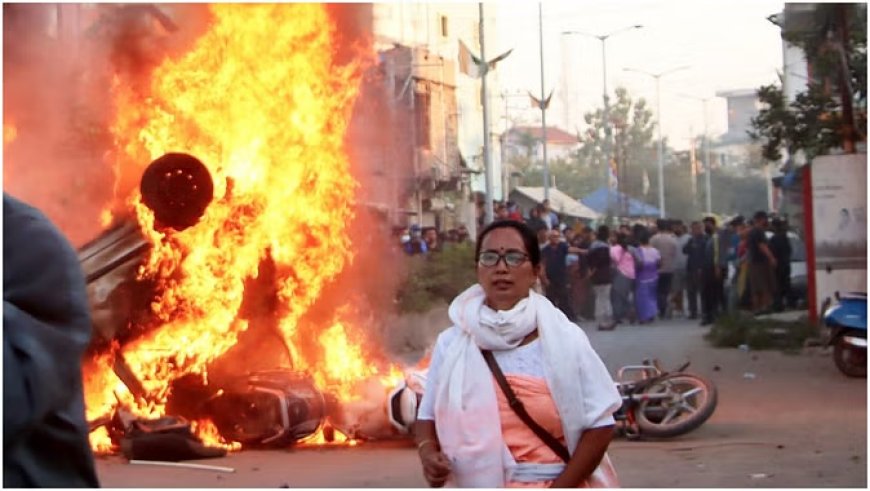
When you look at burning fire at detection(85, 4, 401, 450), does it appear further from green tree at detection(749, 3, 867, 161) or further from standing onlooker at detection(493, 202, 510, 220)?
green tree at detection(749, 3, 867, 161)

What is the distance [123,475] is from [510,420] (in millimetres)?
4789

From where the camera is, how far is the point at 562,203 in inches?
611

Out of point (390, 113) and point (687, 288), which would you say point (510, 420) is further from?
point (687, 288)

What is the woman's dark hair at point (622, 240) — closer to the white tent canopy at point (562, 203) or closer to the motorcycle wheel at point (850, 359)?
the white tent canopy at point (562, 203)

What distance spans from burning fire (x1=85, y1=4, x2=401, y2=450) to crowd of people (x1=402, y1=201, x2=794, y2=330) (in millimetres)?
5345

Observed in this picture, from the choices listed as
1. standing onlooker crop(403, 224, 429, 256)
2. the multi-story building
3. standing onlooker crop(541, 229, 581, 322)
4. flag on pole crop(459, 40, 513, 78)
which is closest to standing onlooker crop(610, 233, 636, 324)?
standing onlooker crop(541, 229, 581, 322)

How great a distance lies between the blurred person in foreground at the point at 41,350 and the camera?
1.84 m

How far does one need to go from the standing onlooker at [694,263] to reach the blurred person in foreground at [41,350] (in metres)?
14.8

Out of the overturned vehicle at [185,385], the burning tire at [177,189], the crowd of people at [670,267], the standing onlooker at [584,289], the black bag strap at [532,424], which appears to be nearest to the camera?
the black bag strap at [532,424]

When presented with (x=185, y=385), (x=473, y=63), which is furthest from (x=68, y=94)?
(x=473, y=63)

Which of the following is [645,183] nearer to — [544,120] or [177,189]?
[544,120]

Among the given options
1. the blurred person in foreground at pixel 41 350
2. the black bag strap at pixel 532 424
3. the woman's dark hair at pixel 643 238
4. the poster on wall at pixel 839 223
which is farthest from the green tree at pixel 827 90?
the blurred person in foreground at pixel 41 350

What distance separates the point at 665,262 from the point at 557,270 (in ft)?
8.07

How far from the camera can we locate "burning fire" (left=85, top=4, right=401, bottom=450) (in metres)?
8.62
